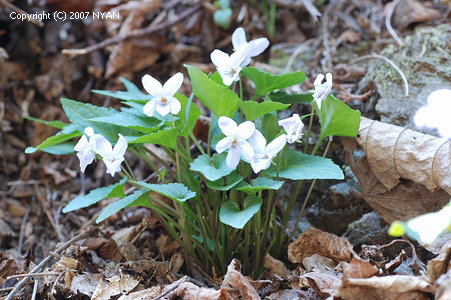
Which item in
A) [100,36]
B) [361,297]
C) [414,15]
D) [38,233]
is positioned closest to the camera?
[361,297]

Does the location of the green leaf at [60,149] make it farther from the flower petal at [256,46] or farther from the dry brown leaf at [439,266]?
the dry brown leaf at [439,266]

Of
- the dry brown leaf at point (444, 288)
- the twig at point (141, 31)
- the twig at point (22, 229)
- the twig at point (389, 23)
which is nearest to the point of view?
the dry brown leaf at point (444, 288)

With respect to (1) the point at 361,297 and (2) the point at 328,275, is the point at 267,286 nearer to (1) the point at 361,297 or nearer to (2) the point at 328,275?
(2) the point at 328,275

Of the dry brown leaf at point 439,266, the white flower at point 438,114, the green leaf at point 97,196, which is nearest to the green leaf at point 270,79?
the white flower at point 438,114

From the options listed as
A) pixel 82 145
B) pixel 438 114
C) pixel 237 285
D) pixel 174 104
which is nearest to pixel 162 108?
pixel 174 104

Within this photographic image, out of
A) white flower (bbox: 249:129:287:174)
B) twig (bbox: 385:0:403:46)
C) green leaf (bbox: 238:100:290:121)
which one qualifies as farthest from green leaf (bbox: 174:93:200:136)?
twig (bbox: 385:0:403:46)

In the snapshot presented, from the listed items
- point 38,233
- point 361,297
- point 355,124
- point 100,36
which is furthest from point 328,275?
point 100,36
